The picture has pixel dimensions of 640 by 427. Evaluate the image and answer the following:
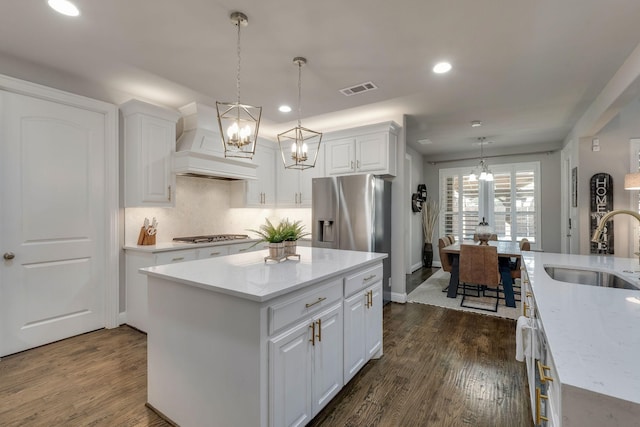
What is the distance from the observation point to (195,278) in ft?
5.56

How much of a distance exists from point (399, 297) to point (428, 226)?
320cm

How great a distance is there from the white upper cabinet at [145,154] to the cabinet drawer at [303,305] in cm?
267

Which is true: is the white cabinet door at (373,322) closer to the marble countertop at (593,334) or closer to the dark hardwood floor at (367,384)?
the dark hardwood floor at (367,384)

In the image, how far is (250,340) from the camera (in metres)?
1.45

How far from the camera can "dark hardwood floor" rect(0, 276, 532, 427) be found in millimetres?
1891

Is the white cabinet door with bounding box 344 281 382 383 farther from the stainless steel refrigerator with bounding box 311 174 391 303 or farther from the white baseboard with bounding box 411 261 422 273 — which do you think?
the white baseboard with bounding box 411 261 422 273

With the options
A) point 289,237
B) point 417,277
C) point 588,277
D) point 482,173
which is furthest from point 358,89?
point 417,277

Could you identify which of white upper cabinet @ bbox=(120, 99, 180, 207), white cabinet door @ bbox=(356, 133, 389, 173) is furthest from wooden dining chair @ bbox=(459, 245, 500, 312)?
white upper cabinet @ bbox=(120, 99, 180, 207)

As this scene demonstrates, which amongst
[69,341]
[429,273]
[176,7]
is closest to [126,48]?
[176,7]

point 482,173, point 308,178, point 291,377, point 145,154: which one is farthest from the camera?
point 482,173

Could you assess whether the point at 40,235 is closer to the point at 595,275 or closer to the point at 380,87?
the point at 380,87

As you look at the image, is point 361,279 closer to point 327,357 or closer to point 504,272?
point 327,357

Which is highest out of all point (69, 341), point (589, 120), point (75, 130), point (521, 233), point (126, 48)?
point (126, 48)

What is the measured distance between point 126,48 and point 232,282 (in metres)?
2.38
